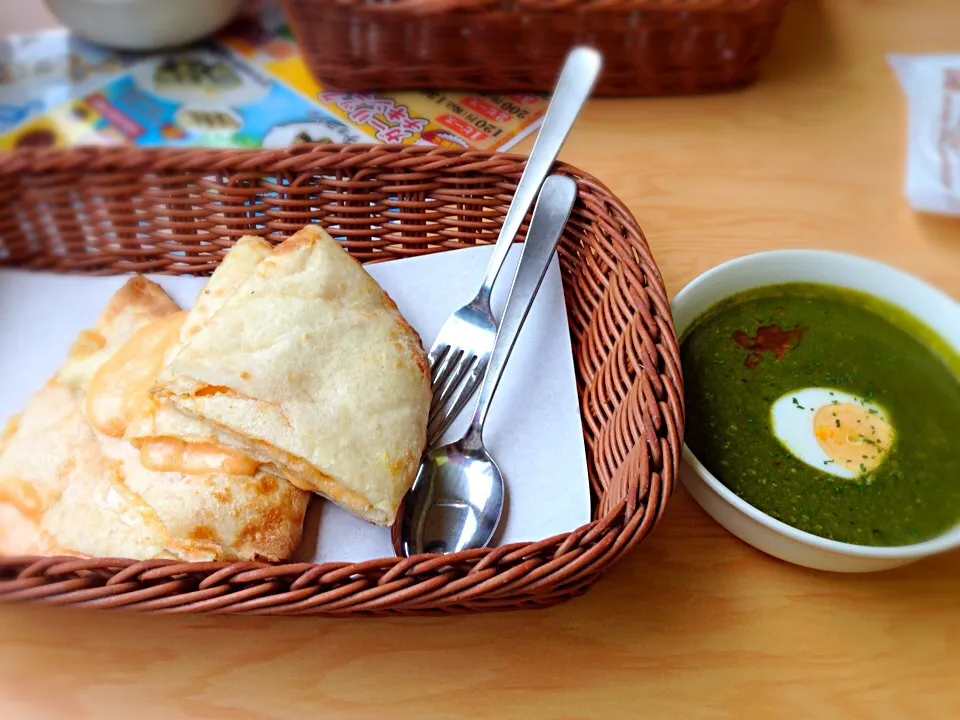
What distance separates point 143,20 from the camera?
4.73 feet

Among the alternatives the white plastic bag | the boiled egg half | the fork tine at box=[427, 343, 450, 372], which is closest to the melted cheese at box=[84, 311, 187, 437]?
the fork tine at box=[427, 343, 450, 372]

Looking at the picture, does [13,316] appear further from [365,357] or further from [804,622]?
[804,622]

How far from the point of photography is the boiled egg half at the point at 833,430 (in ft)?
3.11

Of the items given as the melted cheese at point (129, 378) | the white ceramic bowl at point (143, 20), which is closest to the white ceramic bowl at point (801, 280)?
the melted cheese at point (129, 378)

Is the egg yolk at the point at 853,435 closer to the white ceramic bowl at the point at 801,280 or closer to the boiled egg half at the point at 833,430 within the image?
the boiled egg half at the point at 833,430

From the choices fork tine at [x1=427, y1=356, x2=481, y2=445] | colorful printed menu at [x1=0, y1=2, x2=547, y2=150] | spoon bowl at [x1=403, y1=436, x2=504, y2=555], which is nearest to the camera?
spoon bowl at [x1=403, y1=436, x2=504, y2=555]

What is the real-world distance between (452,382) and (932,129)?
1.13m

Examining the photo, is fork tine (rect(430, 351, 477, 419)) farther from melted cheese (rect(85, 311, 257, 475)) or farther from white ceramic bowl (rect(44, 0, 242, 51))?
white ceramic bowl (rect(44, 0, 242, 51))

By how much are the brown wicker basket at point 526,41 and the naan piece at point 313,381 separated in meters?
0.58

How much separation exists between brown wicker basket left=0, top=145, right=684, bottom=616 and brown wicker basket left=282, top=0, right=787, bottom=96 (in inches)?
16.1

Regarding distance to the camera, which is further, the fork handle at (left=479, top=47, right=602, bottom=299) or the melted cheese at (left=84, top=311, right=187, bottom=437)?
the fork handle at (left=479, top=47, right=602, bottom=299)

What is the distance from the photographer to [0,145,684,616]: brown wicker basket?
71cm

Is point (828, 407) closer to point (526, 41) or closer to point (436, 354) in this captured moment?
point (436, 354)

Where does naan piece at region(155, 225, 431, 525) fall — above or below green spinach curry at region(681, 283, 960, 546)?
above
